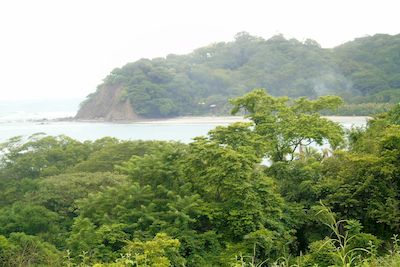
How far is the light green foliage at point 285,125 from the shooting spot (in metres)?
16.5

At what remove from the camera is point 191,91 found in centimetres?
7681

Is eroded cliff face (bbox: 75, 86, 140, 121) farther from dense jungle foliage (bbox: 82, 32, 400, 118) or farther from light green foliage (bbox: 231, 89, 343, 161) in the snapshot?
light green foliage (bbox: 231, 89, 343, 161)

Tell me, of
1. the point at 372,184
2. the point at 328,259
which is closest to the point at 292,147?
the point at 372,184

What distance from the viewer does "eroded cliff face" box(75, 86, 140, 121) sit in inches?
2977

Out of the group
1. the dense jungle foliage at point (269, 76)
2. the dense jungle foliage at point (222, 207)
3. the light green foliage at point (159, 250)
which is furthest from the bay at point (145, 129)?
the light green foliage at point (159, 250)

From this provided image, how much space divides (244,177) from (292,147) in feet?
17.7

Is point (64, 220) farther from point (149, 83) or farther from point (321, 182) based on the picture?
point (149, 83)

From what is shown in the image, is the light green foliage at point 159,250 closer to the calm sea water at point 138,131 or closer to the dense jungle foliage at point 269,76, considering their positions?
the calm sea water at point 138,131

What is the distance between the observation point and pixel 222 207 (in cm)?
1236

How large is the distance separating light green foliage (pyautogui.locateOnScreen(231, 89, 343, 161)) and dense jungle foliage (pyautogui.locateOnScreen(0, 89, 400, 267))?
0.07 metres

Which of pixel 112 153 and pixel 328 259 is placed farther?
pixel 112 153

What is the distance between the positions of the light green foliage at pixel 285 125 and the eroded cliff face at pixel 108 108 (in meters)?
58.3

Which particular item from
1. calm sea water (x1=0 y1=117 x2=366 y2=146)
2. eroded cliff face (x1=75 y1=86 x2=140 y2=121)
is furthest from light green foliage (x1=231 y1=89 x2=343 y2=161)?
eroded cliff face (x1=75 y1=86 x2=140 y2=121)

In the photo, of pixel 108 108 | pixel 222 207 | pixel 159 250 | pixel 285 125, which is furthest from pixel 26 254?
pixel 108 108
